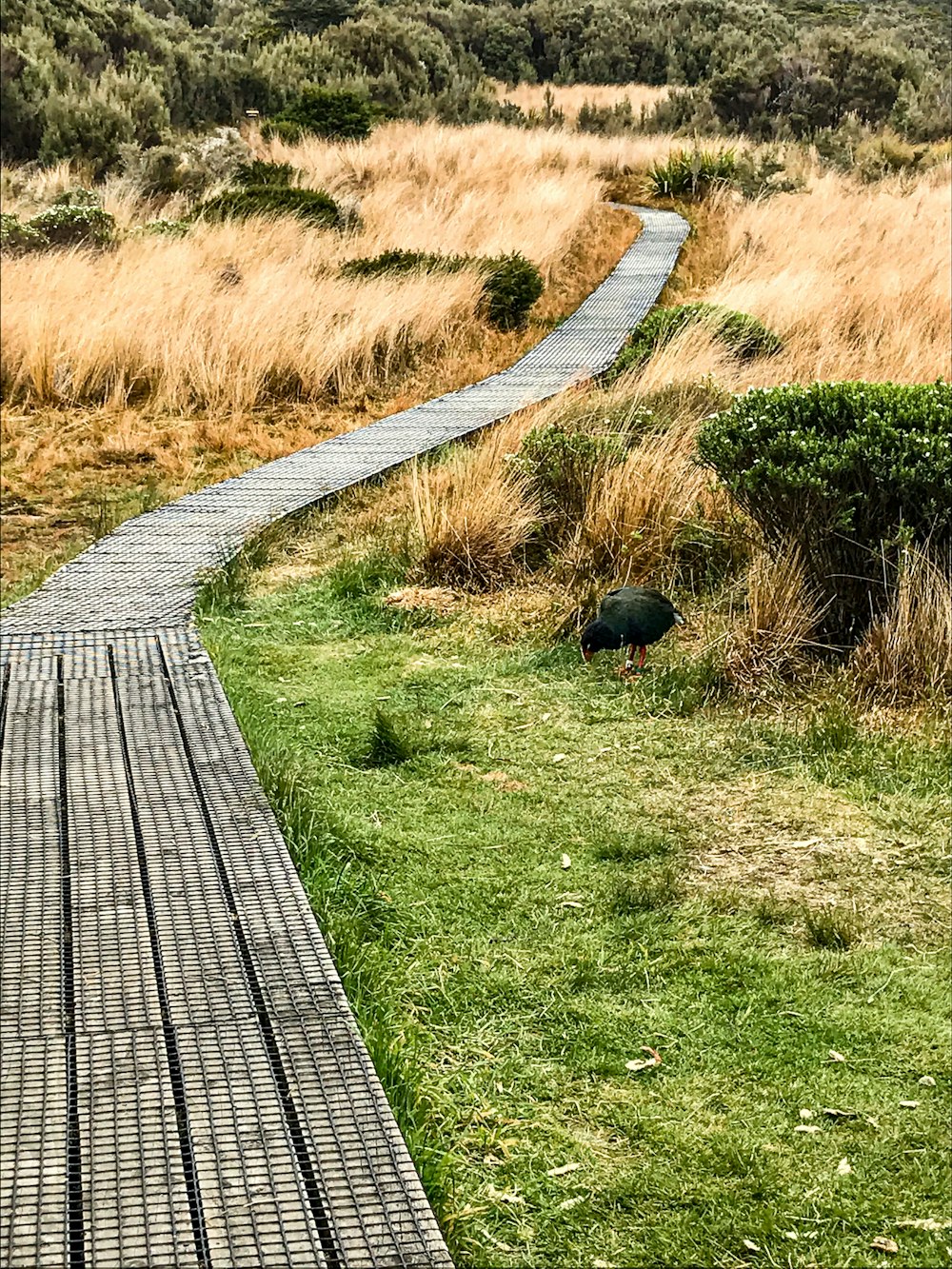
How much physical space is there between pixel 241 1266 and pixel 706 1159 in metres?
0.97

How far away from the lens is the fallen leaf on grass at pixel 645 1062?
300 centimetres

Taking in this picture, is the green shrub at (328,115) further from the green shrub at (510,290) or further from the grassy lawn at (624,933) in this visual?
the grassy lawn at (624,933)

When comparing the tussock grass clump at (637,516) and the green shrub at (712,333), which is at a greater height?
the green shrub at (712,333)

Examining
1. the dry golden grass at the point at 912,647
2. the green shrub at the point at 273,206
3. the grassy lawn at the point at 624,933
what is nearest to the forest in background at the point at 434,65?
the green shrub at the point at 273,206

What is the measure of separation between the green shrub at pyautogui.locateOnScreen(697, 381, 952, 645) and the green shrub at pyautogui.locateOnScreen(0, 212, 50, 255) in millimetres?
8439

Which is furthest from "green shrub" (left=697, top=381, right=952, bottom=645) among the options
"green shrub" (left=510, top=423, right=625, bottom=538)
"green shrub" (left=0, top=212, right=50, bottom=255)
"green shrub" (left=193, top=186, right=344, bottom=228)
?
"green shrub" (left=193, top=186, right=344, bottom=228)

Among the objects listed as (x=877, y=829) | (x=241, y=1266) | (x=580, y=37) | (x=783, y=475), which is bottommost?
(x=877, y=829)

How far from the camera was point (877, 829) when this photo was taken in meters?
4.07

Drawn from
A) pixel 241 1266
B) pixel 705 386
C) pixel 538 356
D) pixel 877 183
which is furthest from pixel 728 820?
pixel 877 183

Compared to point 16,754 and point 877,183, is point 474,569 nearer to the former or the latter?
point 16,754

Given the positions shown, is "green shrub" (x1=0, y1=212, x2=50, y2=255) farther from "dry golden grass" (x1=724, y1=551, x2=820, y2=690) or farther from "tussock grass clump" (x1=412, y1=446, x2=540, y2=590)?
"dry golden grass" (x1=724, y1=551, x2=820, y2=690)

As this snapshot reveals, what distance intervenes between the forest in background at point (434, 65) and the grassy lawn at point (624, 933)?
1384 centimetres

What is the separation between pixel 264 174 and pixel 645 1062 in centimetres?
1452

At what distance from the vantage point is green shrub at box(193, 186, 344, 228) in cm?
1374
